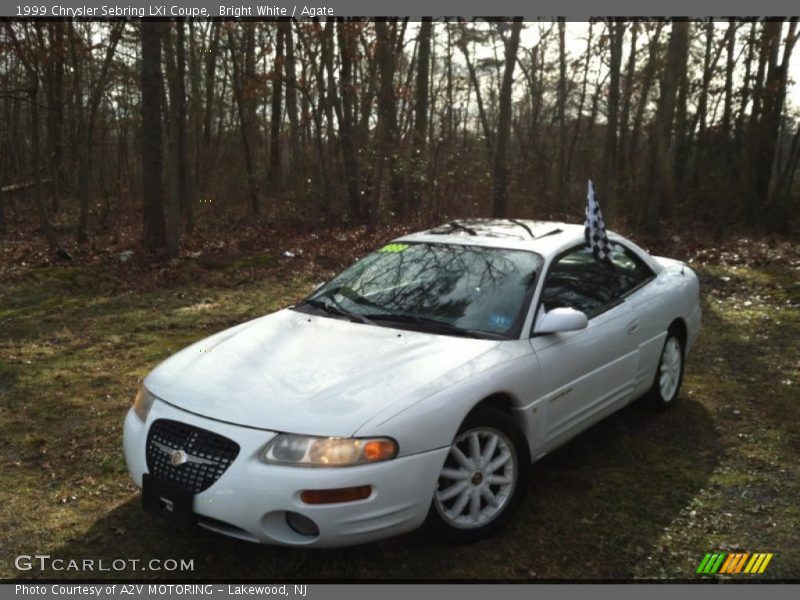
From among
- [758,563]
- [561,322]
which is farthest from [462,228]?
[758,563]

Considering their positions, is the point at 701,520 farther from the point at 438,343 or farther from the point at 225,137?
the point at 225,137

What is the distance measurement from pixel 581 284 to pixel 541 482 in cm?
126

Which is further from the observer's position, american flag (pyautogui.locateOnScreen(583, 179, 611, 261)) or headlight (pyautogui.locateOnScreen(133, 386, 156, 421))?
american flag (pyautogui.locateOnScreen(583, 179, 611, 261))

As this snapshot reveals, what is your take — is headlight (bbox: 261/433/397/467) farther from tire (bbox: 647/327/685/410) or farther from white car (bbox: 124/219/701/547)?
tire (bbox: 647/327/685/410)

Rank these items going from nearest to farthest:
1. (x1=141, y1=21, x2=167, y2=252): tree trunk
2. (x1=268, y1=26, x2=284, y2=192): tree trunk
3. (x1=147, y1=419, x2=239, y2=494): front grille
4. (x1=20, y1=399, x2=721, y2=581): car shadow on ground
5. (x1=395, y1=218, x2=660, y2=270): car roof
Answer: (x1=147, y1=419, x2=239, y2=494): front grille < (x1=20, y1=399, x2=721, y2=581): car shadow on ground < (x1=395, y1=218, x2=660, y2=270): car roof < (x1=141, y1=21, x2=167, y2=252): tree trunk < (x1=268, y1=26, x2=284, y2=192): tree trunk

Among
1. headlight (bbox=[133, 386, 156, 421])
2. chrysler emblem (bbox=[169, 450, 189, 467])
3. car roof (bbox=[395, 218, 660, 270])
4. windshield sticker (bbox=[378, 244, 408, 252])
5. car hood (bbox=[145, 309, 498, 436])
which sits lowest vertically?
chrysler emblem (bbox=[169, 450, 189, 467])

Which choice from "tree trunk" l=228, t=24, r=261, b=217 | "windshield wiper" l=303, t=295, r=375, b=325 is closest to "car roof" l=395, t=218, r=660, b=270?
"windshield wiper" l=303, t=295, r=375, b=325

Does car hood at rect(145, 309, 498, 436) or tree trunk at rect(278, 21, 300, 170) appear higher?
tree trunk at rect(278, 21, 300, 170)

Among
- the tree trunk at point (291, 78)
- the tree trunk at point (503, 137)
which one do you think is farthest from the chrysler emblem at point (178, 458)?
the tree trunk at point (503, 137)

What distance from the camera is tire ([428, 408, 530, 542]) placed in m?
3.30

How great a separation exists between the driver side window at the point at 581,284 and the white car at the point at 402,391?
12 mm

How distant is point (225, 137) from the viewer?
23125mm

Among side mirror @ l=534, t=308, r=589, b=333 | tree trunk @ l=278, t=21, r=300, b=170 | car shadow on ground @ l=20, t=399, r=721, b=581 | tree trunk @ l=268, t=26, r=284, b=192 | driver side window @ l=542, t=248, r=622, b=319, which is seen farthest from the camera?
tree trunk @ l=278, t=21, r=300, b=170

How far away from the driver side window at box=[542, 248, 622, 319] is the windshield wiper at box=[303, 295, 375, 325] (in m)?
1.05
